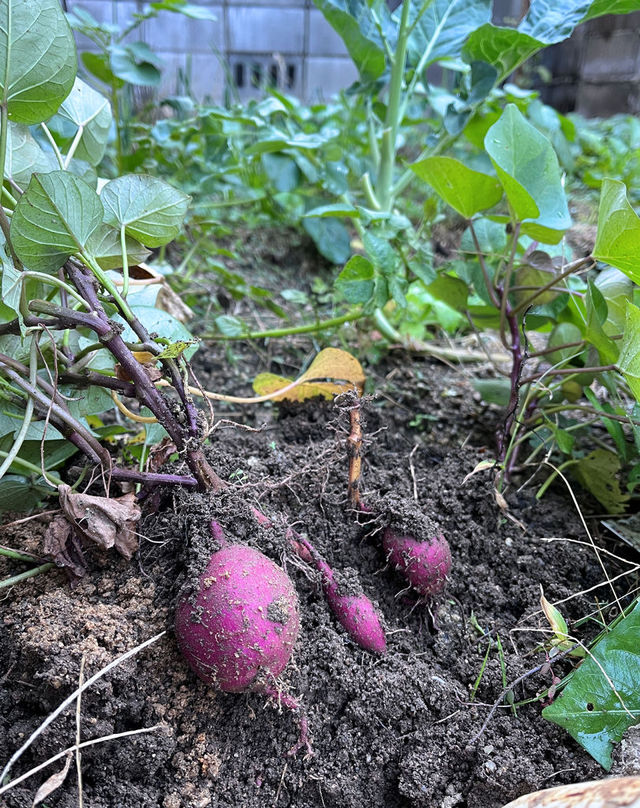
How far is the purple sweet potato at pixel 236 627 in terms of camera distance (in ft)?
2.39

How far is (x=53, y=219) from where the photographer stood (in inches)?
27.8

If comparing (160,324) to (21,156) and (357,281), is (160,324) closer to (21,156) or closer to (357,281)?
(21,156)

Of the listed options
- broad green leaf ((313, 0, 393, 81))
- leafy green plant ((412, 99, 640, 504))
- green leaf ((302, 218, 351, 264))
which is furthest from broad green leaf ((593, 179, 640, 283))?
green leaf ((302, 218, 351, 264))

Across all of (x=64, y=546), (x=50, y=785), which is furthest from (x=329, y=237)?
(x=50, y=785)

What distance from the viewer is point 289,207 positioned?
2480 mm

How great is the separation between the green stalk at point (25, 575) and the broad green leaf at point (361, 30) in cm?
139

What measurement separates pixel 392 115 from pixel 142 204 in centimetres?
106

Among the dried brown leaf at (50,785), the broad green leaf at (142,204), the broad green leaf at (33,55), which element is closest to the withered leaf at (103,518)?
the dried brown leaf at (50,785)

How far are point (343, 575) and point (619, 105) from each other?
4256mm

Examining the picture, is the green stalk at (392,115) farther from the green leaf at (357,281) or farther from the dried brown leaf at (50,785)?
the dried brown leaf at (50,785)

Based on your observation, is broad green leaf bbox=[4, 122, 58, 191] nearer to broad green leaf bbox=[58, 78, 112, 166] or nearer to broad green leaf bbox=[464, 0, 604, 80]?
broad green leaf bbox=[58, 78, 112, 166]

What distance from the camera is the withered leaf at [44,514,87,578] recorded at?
782mm

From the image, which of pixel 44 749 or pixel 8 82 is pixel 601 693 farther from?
pixel 8 82

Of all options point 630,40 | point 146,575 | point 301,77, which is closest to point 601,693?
point 146,575
